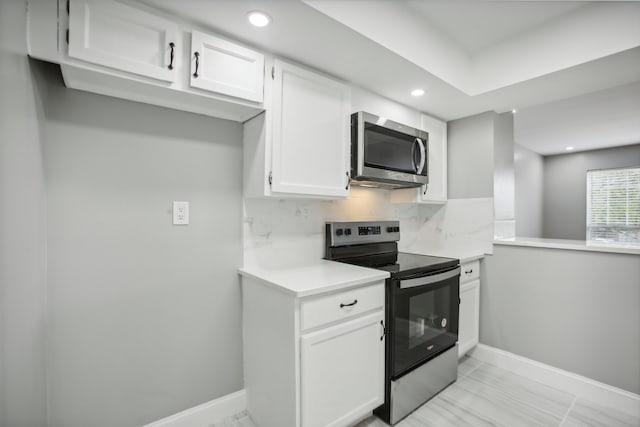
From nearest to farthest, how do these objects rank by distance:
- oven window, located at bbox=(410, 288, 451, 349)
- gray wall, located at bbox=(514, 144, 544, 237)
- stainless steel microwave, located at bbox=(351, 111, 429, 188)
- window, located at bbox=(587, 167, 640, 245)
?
1. oven window, located at bbox=(410, 288, 451, 349)
2. stainless steel microwave, located at bbox=(351, 111, 429, 188)
3. window, located at bbox=(587, 167, 640, 245)
4. gray wall, located at bbox=(514, 144, 544, 237)

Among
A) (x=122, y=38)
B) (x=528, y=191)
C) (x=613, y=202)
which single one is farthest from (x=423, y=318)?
(x=613, y=202)

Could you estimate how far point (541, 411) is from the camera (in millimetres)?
1910

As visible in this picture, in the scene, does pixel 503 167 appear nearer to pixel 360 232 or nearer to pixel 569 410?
pixel 360 232

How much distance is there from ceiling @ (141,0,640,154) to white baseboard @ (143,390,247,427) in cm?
203

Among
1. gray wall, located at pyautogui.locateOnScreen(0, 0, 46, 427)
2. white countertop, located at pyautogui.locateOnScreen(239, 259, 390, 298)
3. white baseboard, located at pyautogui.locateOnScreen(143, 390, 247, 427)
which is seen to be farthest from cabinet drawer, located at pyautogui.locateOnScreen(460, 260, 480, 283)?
gray wall, located at pyautogui.locateOnScreen(0, 0, 46, 427)

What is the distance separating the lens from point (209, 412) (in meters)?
1.74

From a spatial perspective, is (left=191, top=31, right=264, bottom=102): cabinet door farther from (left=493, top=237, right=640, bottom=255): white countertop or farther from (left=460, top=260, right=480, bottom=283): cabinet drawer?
(left=493, top=237, right=640, bottom=255): white countertop

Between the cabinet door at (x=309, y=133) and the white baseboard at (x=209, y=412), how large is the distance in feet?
4.22

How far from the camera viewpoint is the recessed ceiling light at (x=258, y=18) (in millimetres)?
1358

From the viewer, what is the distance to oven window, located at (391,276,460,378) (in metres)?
1.76

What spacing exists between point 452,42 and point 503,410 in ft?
8.04

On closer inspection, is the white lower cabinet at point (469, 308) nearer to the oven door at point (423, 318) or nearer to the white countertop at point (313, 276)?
the oven door at point (423, 318)

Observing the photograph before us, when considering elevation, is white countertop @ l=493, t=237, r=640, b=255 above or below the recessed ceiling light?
below

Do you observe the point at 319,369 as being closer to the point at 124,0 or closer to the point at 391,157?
the point at 391,157
